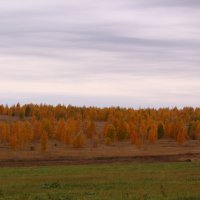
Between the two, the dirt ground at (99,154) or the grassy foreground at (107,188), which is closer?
the grassy foreground at (107,188)

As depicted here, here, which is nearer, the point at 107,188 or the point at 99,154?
the point at 107,188

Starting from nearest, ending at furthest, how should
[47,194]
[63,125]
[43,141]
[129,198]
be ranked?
[129,198], [47,194], [43,141], [63,125]

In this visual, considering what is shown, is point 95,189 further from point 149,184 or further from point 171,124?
point 171,124

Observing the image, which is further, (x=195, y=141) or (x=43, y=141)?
(x=195, y=141)

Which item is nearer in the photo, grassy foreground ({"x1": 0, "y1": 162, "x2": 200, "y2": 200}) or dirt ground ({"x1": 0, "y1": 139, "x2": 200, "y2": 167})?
grassy foreground ({"x1": 0, "y1": 162, "x2": 200, "y2": 200})

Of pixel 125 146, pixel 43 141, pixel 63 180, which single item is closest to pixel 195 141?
pixel 125 146

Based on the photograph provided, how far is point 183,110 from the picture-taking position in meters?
174

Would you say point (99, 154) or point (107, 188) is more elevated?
point (99, 154)

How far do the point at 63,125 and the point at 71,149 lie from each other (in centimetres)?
1582

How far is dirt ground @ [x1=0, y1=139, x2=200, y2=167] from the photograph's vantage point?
60906mm

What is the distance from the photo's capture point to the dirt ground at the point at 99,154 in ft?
200

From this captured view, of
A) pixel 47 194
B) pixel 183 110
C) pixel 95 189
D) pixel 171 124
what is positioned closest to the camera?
pixel 47 194

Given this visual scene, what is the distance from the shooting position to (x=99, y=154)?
7288cm

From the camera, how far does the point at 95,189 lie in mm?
27922
